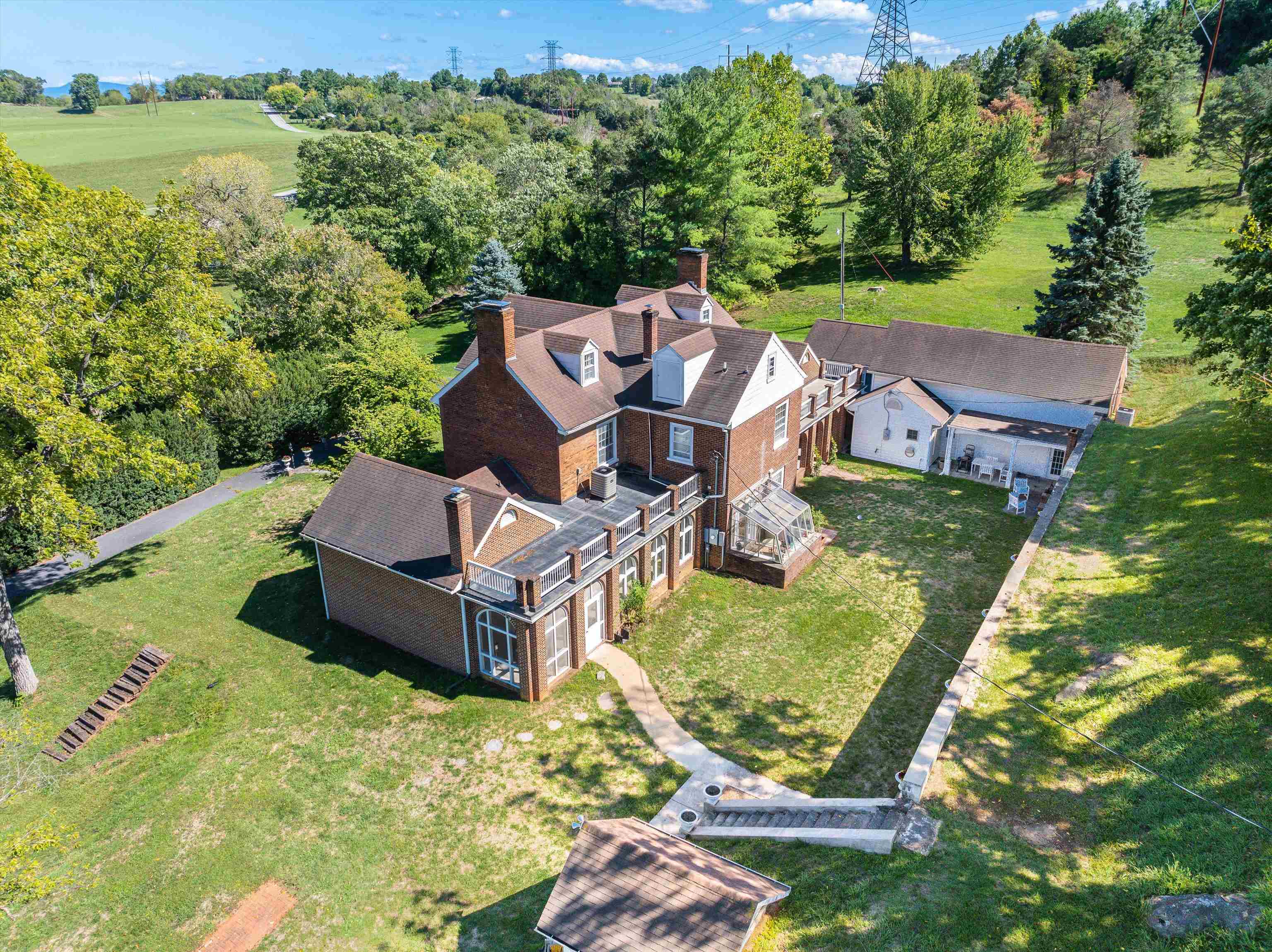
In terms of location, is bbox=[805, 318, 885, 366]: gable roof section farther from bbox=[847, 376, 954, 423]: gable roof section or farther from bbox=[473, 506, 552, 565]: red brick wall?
bbox=[473, 506, 552, 565]: red brick wall

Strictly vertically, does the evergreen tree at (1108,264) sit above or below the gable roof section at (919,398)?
above

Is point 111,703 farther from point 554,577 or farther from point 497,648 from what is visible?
point 554,577

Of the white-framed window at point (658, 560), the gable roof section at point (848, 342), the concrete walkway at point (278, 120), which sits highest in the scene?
the concrete walkway at point (278, 120)

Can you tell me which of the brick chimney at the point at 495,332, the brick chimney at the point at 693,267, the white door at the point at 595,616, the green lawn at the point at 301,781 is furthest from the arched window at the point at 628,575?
the brick chimney at the point at 693,267

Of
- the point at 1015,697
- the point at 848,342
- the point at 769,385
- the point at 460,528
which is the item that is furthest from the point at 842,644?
the point at 848,342

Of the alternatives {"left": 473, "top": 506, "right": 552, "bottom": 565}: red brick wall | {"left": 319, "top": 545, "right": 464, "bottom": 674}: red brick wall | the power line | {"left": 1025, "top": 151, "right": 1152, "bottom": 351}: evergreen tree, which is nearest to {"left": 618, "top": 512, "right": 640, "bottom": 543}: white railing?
{"left": 473, "top": 506, "right": 552, "bottom": 565}: red brick wall

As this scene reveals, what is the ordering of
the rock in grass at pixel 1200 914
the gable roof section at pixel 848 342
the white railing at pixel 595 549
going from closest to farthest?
1. the rock in grass at pixel 1200 914
2. the white railing at pixel 595 549
3. the gable roof section at pixel 848 342

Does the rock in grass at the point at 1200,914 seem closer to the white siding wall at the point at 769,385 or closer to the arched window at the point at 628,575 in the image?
the arched window at the point at 628,575
